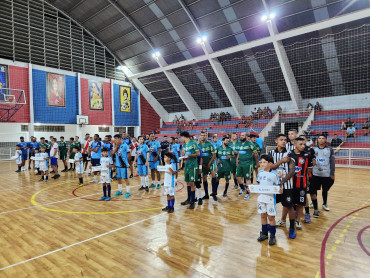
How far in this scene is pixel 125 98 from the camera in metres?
26.0

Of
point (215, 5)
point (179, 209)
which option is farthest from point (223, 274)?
point (215, 5)

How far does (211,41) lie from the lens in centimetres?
1912

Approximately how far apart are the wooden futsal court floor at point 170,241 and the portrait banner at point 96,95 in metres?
17.7

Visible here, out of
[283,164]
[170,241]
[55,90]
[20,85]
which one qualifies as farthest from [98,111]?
[283,164]

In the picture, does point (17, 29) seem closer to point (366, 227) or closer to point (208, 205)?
point (208, 205)

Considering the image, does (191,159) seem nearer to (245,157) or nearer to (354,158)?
(245,157)

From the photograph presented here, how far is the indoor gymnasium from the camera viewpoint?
3844 millimetres

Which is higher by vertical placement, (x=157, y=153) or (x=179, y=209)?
(x=157, y=153)

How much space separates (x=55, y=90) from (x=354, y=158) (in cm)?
2299

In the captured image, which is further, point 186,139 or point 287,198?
point 186,139

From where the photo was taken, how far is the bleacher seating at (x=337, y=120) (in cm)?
1546

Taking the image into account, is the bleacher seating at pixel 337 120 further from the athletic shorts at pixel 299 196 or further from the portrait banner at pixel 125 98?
the portrait banner at pixel 125 98

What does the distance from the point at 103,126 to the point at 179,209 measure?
21507mm

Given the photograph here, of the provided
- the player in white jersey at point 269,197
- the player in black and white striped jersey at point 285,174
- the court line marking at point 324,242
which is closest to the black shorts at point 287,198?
the player in black and white striped jersey at point 285,174
